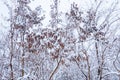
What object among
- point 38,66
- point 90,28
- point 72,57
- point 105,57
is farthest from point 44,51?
point 105,57

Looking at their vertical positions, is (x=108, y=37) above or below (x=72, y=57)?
above

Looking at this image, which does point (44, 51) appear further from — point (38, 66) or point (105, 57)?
point (105, 57)

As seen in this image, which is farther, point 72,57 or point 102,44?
point 102,44

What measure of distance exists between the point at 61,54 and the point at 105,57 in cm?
391

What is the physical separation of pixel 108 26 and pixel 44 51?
4352 millimetres

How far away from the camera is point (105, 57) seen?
49.0 feet

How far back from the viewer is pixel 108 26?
48.4 ft

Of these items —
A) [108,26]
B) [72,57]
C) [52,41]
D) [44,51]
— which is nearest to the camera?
[52,41]

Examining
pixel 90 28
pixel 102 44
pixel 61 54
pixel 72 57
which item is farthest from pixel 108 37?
pixel 61 54

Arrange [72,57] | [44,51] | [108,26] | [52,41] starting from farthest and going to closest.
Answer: [108,26], [72,57], [44,51], [52,41]

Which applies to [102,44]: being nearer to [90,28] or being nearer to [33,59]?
[90,28]

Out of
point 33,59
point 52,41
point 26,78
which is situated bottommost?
point 26,78

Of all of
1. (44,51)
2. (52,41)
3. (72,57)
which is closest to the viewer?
(52,41)

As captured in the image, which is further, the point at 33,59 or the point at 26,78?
the point at 33,59
